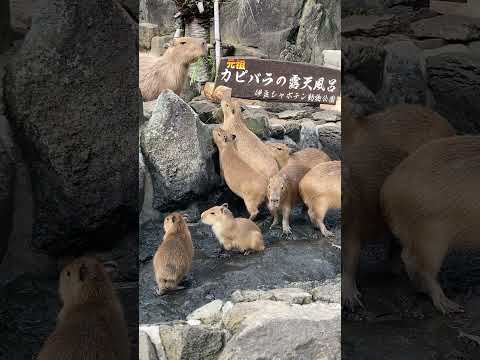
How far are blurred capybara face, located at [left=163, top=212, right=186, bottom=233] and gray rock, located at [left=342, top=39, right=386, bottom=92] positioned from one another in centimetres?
103

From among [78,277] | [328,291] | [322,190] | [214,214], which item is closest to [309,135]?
[322,190]

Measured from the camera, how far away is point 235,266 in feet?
7.04

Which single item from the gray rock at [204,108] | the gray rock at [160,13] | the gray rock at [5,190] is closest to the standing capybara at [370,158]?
the gray rock at [204,108]

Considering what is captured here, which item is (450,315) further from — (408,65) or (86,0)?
(86,0)

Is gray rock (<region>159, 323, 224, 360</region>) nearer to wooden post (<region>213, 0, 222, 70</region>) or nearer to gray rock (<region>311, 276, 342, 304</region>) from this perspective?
gray rock (<region>311, 276, 342, 304</region>)

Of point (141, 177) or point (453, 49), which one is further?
point (453, 49)

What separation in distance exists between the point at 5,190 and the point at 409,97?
1773mm

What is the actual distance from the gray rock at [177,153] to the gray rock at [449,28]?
1.22m

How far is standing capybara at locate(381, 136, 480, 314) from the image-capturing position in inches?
92.7

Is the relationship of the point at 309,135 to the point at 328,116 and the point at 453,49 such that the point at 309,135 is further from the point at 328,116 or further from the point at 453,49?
the point at 453,49

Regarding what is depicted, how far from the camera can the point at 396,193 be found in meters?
2.44

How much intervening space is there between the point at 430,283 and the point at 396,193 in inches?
14.1

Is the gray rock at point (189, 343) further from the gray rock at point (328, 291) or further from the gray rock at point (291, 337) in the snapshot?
the gray rock at point (328, 291)

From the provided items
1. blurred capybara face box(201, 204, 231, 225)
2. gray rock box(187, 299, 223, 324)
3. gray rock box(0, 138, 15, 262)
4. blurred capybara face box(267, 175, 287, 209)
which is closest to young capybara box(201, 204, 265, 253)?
blurred capybara face box(201, 204, 231, 225)
